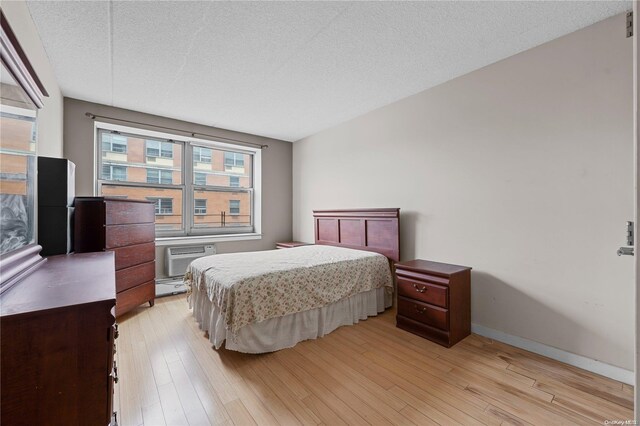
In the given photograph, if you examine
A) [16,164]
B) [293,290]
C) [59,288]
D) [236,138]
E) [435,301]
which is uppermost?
[236,138]

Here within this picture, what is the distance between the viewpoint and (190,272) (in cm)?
290

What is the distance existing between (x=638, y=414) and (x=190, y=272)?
3.09 meters

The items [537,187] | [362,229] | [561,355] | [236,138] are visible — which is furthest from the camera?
[236,138]

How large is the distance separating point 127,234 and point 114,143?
1.63 meters

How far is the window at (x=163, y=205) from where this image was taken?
13.2 ft

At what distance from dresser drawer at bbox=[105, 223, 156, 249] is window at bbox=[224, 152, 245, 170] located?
1752 mm

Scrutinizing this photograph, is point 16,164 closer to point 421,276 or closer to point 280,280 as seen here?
point 280,280

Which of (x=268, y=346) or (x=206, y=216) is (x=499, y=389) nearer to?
(x=268, y=346)

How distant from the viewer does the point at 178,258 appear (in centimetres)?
388

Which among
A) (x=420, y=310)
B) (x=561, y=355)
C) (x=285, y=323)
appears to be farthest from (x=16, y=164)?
(x=561, y=355)

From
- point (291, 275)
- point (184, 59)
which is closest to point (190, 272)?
point (291, 275)

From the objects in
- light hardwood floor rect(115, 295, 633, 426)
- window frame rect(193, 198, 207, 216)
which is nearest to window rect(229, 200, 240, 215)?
window frame rect(193, 198, 207, 216)

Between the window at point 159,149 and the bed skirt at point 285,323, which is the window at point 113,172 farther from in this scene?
the bed skirt at point 285,323

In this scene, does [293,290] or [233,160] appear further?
[233,160]
